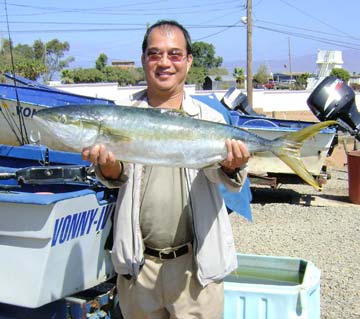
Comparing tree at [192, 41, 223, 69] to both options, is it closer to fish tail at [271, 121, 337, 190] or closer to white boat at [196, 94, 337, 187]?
white boat at [196, 94, 337, 187]

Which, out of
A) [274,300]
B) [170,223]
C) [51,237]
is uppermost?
[170,223]

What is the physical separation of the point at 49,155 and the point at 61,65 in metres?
86.5

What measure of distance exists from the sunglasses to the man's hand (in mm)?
496

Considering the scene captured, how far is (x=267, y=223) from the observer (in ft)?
26.9

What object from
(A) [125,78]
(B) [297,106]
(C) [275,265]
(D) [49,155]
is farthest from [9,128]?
(A) [125,78]

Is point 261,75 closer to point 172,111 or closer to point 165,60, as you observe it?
point 165,60

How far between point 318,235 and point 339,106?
3.01 metres

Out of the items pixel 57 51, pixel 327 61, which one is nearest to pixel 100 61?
pixel 57 51

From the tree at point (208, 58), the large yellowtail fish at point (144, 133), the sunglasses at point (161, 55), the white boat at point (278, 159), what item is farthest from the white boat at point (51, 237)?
the tree at point (208, 58)

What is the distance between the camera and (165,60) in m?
2.50

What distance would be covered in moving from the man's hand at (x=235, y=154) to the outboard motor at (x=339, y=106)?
293 inches

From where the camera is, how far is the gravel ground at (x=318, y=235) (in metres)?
5.18

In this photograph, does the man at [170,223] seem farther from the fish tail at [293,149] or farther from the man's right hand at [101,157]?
the fish tail at [293,149]

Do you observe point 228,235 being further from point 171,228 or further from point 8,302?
point 8,302
